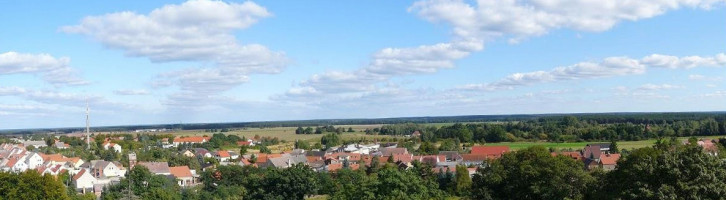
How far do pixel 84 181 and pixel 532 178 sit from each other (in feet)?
123

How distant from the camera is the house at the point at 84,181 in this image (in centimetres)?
5028

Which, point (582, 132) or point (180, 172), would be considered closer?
point (180, 172)

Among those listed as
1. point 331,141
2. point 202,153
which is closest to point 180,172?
point 202,153

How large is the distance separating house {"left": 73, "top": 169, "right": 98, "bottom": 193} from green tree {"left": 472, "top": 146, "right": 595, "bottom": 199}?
109ft

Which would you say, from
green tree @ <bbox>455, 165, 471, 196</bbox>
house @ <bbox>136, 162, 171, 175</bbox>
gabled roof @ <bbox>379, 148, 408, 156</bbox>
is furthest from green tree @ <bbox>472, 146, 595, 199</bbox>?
gabled roof @ <bbox>379, 148, 408, 156</bbox>

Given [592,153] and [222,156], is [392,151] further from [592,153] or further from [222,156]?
[592,153]

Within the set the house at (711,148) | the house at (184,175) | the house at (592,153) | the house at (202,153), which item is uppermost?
the house at (711,148)

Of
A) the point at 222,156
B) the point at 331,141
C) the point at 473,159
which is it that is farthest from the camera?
the point at 331,141

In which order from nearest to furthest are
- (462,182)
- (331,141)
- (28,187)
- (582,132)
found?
(28,187) < (462,182) < (582,132) < (331,141)

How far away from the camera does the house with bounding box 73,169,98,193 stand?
5028cm

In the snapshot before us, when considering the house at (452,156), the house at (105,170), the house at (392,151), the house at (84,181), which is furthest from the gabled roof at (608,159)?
the house at (84,181)

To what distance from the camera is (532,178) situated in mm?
29734

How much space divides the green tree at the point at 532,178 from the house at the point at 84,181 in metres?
33.3

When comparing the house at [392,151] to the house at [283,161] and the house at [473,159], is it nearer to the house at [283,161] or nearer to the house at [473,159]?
the house at [473,159]
